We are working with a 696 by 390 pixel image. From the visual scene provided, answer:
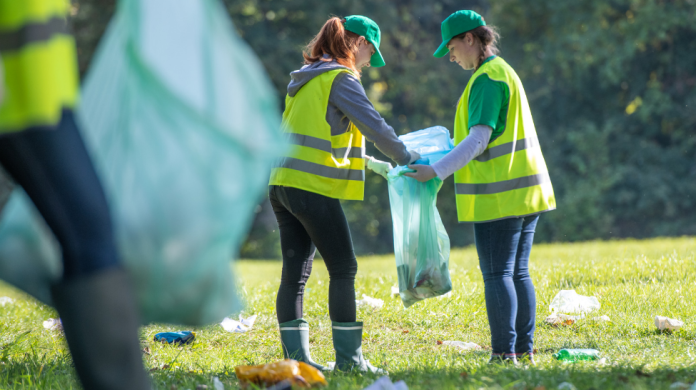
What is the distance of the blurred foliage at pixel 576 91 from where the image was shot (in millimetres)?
18297

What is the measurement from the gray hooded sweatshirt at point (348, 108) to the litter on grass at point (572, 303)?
76.2 inches

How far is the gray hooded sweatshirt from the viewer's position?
9.95 ft

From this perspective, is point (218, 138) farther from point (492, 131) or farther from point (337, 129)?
point (492, 131)

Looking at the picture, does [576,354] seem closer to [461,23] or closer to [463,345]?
[463,345]

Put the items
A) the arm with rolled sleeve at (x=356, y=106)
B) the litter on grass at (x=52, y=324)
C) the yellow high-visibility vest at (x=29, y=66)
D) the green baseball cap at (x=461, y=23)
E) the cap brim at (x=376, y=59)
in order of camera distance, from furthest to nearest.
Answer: the litter on grass at (x=52, y=324), the cap brim at (x=376, y=59), the green baseball cap at (x=461, y=23), the arm with rolled sleeve at (x=356, y=106), the yellow high-visibility vest at (x=29, y=66)

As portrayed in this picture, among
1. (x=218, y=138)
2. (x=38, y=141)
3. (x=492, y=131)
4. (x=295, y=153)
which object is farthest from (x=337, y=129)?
(x=38, y=141)

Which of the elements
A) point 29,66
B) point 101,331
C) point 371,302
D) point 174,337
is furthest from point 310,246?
point 29,66

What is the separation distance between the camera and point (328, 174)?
9.84ft

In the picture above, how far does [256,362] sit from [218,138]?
82.7 inches

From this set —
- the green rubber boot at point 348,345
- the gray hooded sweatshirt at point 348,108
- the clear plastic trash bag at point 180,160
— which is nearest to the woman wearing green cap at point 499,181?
the gray hooded sweatshirt at point 348,108

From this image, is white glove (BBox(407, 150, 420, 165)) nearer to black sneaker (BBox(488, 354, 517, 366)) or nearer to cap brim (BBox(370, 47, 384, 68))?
cap brim (BBox(370, 47, 384, 68))

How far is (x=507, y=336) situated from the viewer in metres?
3.07

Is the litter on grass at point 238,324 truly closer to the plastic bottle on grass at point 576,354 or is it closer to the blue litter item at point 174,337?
the blue litter item at point 174,337

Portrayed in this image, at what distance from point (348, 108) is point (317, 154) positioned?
27cm
